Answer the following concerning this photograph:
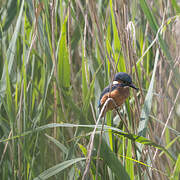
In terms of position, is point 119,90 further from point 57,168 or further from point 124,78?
point 57,168

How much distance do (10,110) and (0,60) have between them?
46cm

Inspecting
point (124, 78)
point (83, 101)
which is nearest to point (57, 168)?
point (83, 101)

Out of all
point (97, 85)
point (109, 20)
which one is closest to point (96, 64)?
point (97, 85)

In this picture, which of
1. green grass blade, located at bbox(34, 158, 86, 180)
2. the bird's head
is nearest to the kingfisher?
the bird's head

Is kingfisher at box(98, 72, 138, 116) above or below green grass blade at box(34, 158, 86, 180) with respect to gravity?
above

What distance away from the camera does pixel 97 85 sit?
1316 mm

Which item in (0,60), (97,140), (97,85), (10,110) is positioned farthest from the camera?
(0,60)

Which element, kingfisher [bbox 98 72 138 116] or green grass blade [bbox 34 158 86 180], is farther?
kingfisher [bbox 98 72 138 116]

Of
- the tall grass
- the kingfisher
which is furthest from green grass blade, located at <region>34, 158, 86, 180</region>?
the kingfisher

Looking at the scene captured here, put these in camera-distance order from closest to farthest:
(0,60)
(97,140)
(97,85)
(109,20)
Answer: (97,140) → (97,85) → (109,20) → (0,60)

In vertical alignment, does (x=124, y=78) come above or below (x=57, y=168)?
above

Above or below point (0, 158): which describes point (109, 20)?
above

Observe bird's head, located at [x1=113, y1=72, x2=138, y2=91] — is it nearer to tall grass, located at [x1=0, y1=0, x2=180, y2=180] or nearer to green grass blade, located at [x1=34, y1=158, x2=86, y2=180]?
tall grass, located at [x1=0, y1=0, x2=180, y2=180]

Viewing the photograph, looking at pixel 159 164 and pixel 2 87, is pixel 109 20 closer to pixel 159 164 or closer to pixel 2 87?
pixel 2 87
